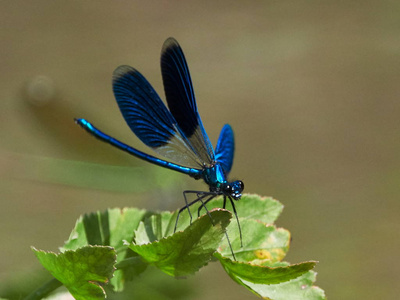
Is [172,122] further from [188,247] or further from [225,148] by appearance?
[188,247]

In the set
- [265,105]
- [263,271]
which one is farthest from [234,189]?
[265,105]

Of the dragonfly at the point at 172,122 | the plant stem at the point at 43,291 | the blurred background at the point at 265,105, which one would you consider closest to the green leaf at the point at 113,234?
the plant stem at the point at 43,291

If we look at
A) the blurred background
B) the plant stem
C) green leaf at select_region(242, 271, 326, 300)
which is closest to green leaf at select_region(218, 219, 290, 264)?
green leaf at select_region(242, 271, 326, 300)

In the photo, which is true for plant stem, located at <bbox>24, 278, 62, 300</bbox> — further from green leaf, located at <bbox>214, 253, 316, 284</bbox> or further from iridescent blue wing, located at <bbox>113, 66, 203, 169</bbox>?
iridescent blue wing, located at <bbox>113, 66, 203, 169</bbox>

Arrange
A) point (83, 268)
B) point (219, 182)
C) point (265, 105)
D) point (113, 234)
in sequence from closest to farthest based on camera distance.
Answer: point (83, 268) → point (113, 234) → point (219, 182) → point (265, 105)

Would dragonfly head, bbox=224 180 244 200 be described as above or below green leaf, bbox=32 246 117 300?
above
